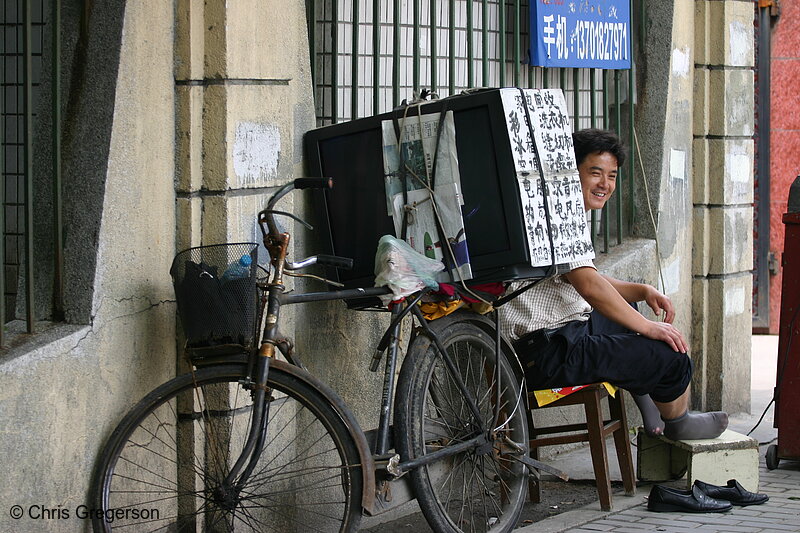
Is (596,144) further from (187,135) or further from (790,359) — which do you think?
(187,135)

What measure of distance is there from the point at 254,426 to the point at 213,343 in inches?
11.6

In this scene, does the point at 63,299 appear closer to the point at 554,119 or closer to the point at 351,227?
the point at 351,227

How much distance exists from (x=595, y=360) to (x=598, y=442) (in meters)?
0.36

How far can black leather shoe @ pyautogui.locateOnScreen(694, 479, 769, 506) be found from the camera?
5098mm

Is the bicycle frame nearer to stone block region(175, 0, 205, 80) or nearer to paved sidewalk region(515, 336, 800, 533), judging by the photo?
stone block region(175, 0, 205, 80)

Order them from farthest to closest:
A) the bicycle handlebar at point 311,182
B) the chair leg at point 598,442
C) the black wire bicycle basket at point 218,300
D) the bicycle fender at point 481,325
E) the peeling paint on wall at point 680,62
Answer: the peeling paint on wall at point 680,62 < the chair leg at point 598,442 < the bicycle fender at point 481,325 < the bicycle handlebar at point 311,182 < the black wire bicycle basket at point 218,300

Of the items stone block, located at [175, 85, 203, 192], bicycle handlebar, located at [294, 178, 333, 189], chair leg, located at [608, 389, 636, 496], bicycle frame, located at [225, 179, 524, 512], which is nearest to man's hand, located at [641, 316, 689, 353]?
chair leg, located at [608, 389, 636, 496]

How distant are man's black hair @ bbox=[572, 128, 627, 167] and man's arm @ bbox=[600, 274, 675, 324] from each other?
1.82 ft

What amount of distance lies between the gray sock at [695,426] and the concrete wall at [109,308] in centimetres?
232

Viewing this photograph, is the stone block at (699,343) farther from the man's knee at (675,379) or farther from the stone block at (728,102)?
the man's knee at (675,379)

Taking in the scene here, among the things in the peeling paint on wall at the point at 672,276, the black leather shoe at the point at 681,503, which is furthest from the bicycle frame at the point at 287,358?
the peeling paint on wall at the point at 672,276

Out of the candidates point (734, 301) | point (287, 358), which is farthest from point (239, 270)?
point (734, 301)

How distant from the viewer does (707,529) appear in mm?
4719

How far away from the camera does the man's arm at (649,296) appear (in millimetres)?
5242
